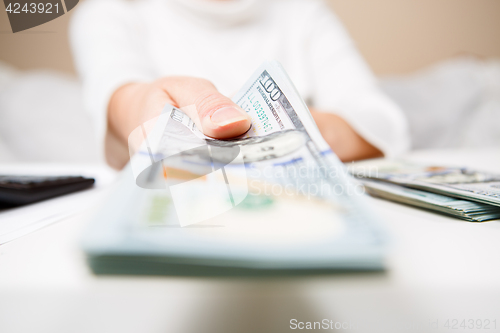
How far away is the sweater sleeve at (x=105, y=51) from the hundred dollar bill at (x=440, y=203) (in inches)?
21.8

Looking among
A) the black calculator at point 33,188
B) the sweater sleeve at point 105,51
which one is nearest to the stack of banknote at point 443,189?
the black calculator at point 33,188

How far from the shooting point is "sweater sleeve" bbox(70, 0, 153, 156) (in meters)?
0.61

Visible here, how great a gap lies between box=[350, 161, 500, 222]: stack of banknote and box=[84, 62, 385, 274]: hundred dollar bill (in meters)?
0.14

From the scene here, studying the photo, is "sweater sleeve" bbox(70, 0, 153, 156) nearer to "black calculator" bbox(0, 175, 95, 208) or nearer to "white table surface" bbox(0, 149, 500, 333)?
"black calculator" bbox(0, 175, 95, 208)

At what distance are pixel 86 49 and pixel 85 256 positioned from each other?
0.77m

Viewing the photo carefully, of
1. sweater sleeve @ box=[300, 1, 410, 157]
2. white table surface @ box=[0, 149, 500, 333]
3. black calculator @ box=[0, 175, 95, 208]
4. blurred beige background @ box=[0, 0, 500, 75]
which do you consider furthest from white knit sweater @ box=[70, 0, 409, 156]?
A: blurred beige background @ box=[0, 0, 500, 75]

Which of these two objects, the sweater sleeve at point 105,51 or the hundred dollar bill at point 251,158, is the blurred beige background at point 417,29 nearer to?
the sweater sleeve at point 105,51

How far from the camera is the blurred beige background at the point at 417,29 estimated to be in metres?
1.51

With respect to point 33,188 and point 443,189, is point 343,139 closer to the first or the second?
point 443,189

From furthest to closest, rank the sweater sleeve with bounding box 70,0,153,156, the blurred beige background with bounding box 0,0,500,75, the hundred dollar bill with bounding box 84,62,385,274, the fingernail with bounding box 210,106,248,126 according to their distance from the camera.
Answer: the blurred beige background with bounding box 0,0,500,75 < the sweater sleeve with bounding box 70,0,153,156 < the fingernail with bounding box 210,106,248,126 < the hundred dollar bill with bounding box 84,62,385,274

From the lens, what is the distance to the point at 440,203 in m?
0.28

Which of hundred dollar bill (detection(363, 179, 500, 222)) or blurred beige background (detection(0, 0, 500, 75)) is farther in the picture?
blurred beige background (detection(0, 0, 500, 75))

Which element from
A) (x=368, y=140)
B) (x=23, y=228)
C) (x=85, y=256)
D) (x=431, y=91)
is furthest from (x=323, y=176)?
(x=431, y=91)

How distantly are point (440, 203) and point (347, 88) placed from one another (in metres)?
0.61
